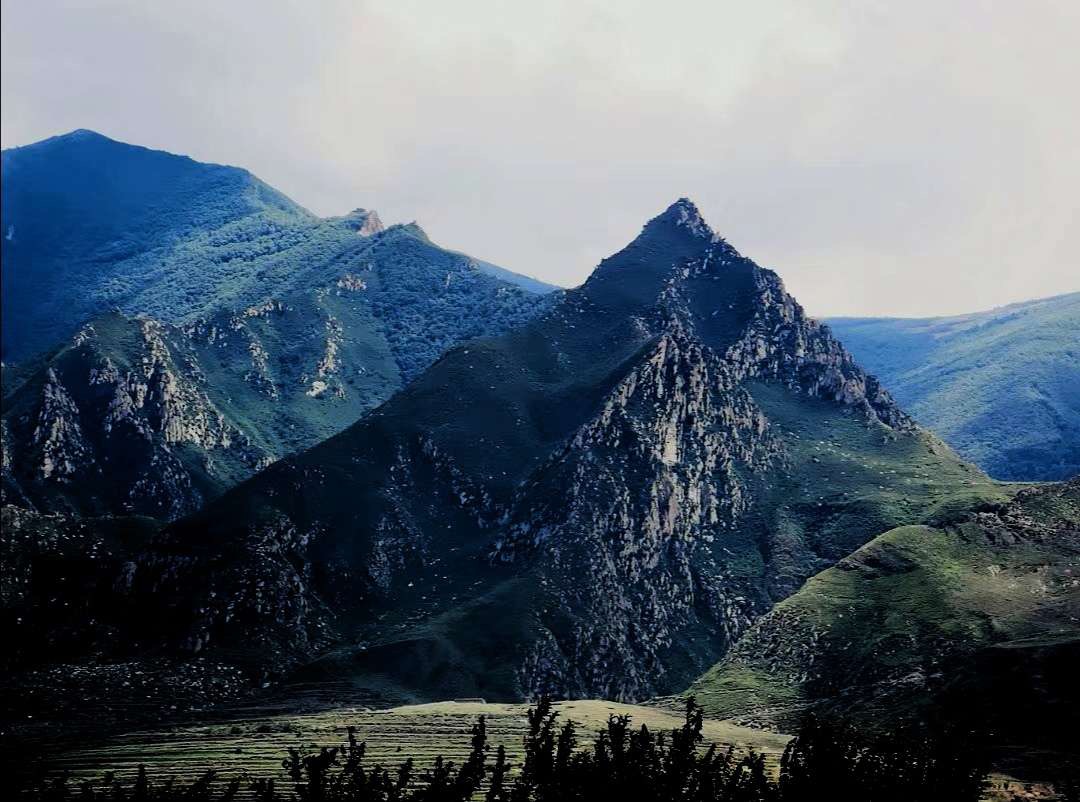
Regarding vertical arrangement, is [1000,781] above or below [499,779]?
below

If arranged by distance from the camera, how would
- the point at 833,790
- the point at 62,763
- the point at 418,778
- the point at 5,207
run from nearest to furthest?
the point at 5,207, the point at 833,790, the point at 418,778, the point at 62,763

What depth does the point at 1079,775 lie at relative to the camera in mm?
185125

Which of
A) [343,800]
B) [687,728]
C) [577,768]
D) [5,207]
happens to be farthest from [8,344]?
[687,728]

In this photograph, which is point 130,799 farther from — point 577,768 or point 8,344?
point 8,344

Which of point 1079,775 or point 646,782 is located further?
point 1079,775

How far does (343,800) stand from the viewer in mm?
144125

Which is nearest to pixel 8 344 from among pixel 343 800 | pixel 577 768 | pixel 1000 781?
pixel 343 800

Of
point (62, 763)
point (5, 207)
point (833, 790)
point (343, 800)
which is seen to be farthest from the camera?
point (62, 763)

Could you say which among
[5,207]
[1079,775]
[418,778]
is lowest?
[1079,775]

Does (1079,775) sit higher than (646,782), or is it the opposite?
(646,782)

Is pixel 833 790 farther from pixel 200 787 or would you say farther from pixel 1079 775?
pixel 200 787

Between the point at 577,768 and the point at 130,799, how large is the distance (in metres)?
56.0

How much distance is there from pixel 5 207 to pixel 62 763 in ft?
487

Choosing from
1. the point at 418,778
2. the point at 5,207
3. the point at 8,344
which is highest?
Result: the point at 5,207
